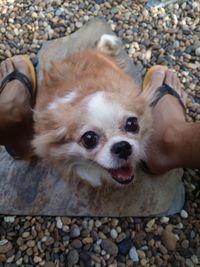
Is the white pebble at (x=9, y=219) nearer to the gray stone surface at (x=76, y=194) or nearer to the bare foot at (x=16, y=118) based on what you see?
the gray stone surface at (x=76, y=194)

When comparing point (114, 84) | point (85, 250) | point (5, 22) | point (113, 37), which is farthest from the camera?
point (5, 22)

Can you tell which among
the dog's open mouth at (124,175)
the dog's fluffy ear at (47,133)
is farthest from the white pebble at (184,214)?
the dog's fluffy ear at (47,133)

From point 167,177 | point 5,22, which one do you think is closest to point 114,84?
point 167,177

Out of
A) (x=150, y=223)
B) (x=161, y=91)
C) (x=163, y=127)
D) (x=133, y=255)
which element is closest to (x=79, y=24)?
(x=161, y=91)

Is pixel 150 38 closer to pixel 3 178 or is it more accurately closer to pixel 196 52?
pixel 196 52

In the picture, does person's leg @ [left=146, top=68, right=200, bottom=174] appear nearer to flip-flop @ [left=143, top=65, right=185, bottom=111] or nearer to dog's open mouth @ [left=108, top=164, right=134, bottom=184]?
flip-flop @ [left=143, top=65, right=185, bottom=111]

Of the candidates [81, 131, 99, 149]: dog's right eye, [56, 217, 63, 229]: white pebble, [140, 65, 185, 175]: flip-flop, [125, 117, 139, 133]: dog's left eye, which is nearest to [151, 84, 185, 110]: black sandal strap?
[140, 65, 185, 175]: flip-flop

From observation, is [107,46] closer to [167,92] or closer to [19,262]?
[167,92]
